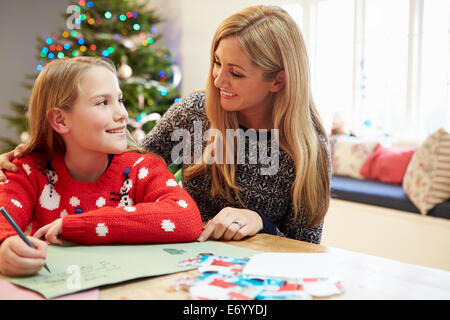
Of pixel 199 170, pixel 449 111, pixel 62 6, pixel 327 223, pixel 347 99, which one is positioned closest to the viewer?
pixel 199 170

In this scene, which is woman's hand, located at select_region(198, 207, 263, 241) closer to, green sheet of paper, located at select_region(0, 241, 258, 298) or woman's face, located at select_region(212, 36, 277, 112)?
green sheet of paper, located at select_region(0, 241, 258, 298)

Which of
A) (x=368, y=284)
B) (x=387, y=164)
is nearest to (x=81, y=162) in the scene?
(x=368, y=284)

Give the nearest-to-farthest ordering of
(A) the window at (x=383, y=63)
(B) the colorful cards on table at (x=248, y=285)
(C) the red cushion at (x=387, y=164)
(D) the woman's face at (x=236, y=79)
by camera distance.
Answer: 1. (B) the colorful cards on table at (x=248, y=285)
2. (D) the woman's face at (x=236, y=79)
3. (C) the red cushion at (x=387, y=164)
4. (A) the window at (x=383, y=63)

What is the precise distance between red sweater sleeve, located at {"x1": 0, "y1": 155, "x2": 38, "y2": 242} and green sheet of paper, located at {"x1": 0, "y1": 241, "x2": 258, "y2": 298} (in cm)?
16

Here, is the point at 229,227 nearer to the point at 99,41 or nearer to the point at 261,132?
the point at 261,132

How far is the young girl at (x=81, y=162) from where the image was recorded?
3.57 feet

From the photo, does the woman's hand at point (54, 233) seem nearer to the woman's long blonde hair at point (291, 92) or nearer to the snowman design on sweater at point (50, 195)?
the snowman design on sweater at point (50, 195)

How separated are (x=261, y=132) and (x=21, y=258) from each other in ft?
2.61

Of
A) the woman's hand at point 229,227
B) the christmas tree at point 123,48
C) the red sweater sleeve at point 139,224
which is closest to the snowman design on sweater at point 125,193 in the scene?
the red sweater sleeve at point 139,224

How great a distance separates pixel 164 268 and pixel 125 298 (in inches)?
4.6

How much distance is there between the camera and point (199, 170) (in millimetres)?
1392

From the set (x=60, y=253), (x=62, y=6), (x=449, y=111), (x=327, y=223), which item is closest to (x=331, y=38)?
(x=449, y=111)
